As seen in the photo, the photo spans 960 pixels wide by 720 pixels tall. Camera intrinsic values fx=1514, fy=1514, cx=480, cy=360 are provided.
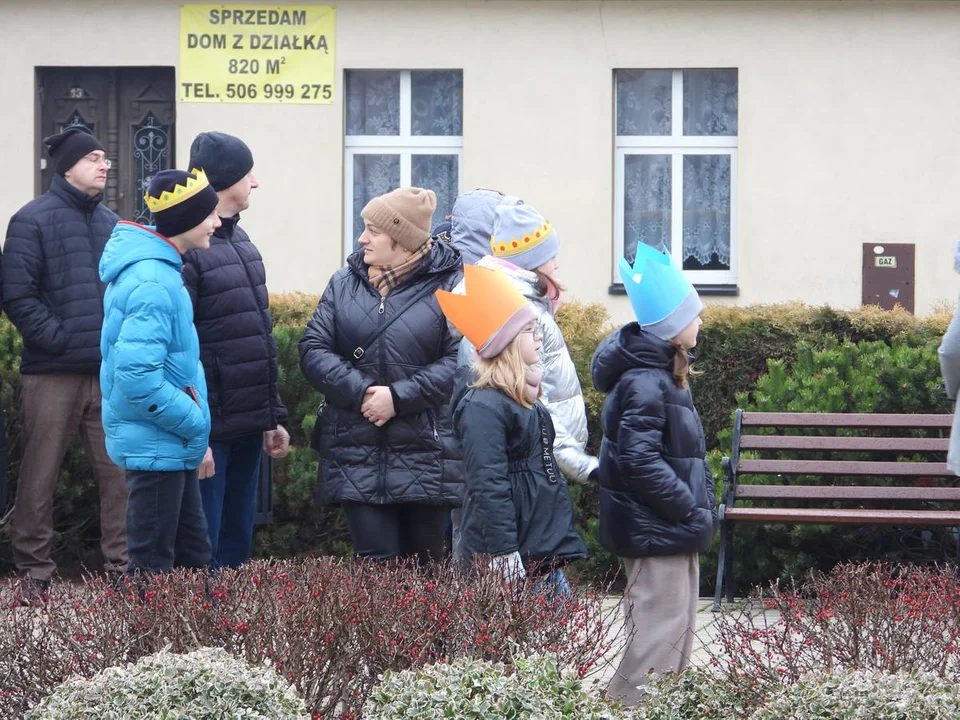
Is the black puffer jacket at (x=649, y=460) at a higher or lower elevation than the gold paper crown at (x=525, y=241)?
lower

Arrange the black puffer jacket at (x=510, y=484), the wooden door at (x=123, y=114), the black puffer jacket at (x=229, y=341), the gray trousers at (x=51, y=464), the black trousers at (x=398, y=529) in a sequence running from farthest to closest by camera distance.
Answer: the wooden door at (x=123, y=114), the gray trousers at (x=51, y=464), the black puffer jacket at (x=229, y=341), the black trousers at (x=398, y=529), the black puffer jacket at (x=510, y=484)

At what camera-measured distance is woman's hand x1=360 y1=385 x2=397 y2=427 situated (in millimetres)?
5652

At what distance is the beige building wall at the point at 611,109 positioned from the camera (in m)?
13.9

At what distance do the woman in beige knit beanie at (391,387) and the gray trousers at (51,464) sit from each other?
2.05 metres

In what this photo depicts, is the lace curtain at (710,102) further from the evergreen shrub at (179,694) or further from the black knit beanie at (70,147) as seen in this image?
the evergreen shrub at (179,694)

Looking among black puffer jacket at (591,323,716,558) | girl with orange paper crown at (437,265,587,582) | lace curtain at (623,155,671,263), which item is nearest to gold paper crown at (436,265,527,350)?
girl with orange paper crown at (437,265,587,582)

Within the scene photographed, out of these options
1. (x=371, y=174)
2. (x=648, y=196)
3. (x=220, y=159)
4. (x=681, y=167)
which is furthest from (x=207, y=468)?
(x=681, y=167)

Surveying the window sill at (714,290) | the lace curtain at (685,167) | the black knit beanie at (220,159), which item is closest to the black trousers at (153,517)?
the black knit beanie at (220,159)

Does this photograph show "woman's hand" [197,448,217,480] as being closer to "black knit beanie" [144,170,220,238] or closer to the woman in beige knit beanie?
the woman in beige knit beanie

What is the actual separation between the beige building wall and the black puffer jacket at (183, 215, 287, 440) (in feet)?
25.5

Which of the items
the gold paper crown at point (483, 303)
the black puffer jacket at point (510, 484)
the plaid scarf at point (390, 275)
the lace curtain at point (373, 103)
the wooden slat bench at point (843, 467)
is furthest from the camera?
the lace curtain at point (373, 103)

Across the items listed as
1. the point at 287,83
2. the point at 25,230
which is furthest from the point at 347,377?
the point at 287,83

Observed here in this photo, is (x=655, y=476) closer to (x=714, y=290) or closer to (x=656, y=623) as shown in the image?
(x=656, y=623)

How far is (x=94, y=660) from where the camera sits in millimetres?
4258
